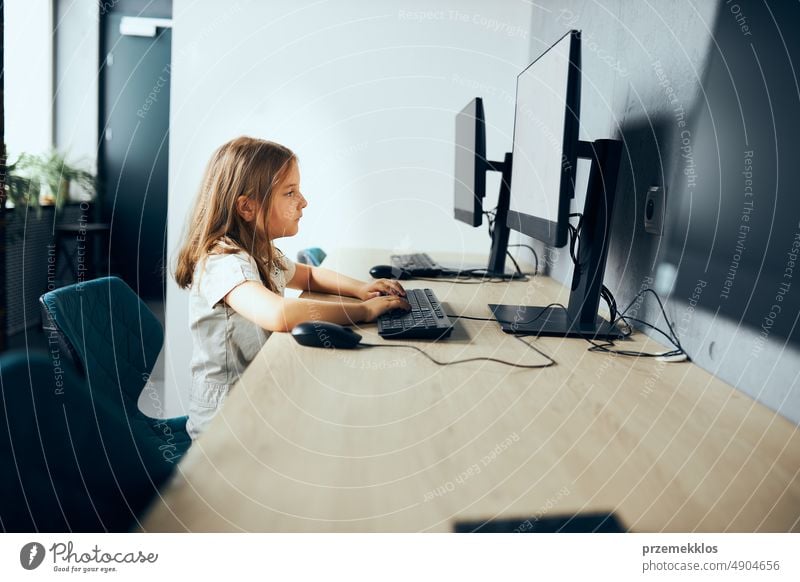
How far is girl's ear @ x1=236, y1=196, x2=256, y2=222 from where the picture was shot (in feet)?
3.81

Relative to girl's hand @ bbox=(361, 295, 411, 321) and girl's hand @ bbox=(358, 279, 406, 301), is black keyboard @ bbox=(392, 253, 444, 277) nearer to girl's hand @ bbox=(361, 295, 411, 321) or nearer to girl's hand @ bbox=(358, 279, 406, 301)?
girl's hand @ bbox=(358, 279, 406, 301)

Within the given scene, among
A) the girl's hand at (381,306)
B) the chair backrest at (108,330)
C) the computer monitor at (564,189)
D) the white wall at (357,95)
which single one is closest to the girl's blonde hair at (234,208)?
the chair backrest at (108,330)

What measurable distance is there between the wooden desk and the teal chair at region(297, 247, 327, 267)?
3.40 feet

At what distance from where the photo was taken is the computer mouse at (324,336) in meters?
0.84

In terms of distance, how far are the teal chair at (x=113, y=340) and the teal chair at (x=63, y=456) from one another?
32cm

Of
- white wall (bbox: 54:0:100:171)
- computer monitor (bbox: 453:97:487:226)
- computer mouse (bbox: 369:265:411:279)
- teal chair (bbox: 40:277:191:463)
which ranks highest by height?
white wall (bbox: 54:0:100:171)

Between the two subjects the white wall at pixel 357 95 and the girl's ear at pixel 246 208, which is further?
the white wall at pixel 357 95

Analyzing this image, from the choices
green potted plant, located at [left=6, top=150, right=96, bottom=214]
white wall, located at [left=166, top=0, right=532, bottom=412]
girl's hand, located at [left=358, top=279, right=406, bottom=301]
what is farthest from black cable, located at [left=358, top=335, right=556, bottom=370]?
green potted plant, located at [left=6, top=150, right=96, bottom=214]

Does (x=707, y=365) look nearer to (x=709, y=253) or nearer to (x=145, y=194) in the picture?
(x=709, y=253)

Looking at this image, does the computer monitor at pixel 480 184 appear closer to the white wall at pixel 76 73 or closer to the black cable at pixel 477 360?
the black cable at pixel 477 360

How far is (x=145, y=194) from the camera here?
2.96 meters

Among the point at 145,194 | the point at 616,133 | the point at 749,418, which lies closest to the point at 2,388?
the point at 749,418

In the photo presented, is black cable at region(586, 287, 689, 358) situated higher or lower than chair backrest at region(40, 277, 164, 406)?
higher
